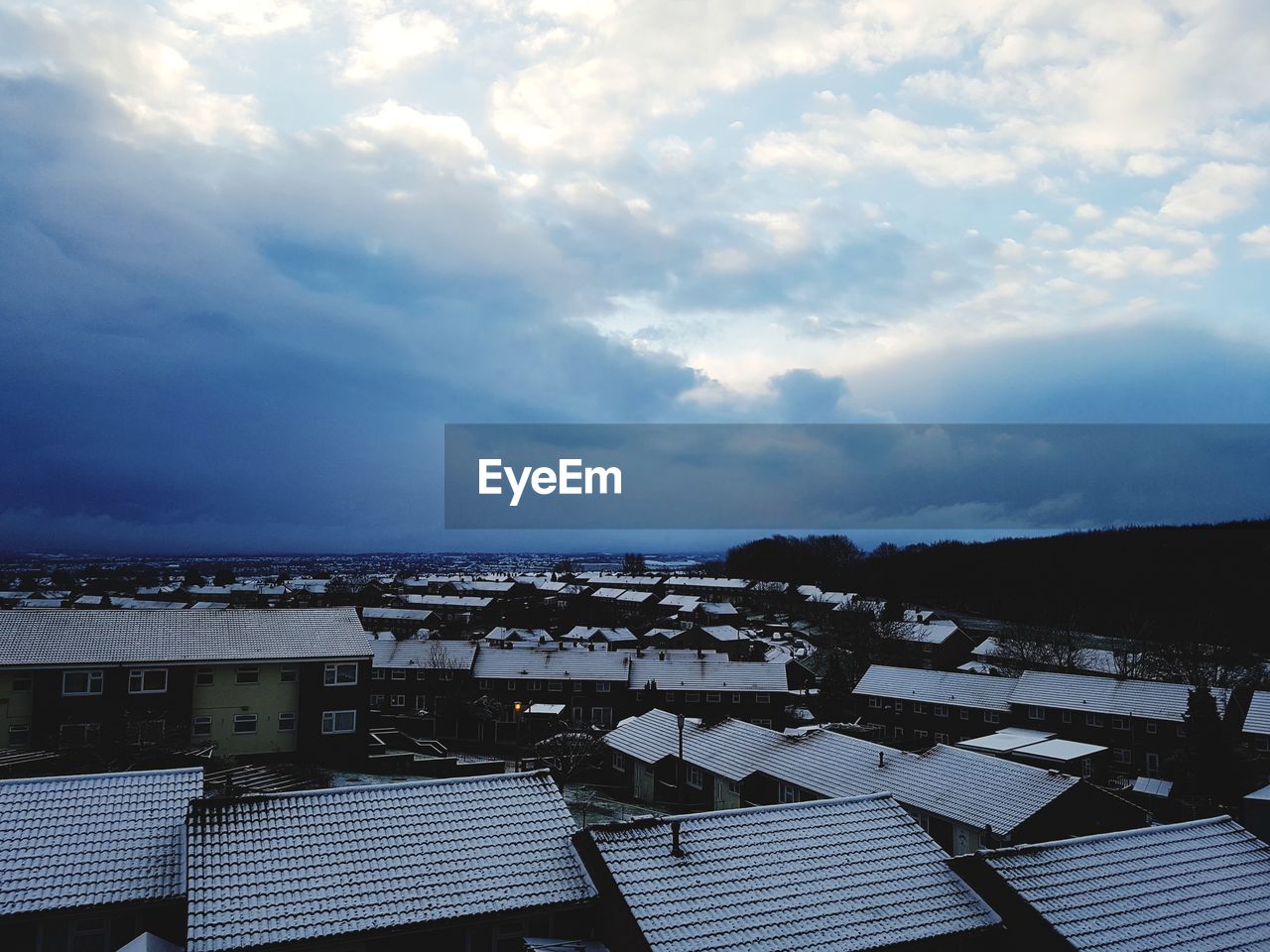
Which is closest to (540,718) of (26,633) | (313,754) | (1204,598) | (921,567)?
(313,754)

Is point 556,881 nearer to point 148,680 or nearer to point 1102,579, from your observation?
point 148,680

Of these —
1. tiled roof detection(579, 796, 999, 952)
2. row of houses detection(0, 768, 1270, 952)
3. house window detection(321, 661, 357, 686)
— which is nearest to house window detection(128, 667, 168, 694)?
house window detection(321, 661, 357, 686)

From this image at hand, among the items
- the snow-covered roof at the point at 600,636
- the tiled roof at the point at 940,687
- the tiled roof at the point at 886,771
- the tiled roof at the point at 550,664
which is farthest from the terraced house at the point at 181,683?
the snow-covered roof at the point at 600,636

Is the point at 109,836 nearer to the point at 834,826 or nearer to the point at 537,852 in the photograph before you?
the point at 537,852

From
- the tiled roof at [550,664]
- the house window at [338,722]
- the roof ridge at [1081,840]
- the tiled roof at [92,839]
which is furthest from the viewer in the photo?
the tiled roof at [550,664]

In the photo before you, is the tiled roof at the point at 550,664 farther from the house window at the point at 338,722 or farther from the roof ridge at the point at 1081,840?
the roof ridge at the point at 1081,840

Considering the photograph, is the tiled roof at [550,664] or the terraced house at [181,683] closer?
the terraced house at [181,683]
